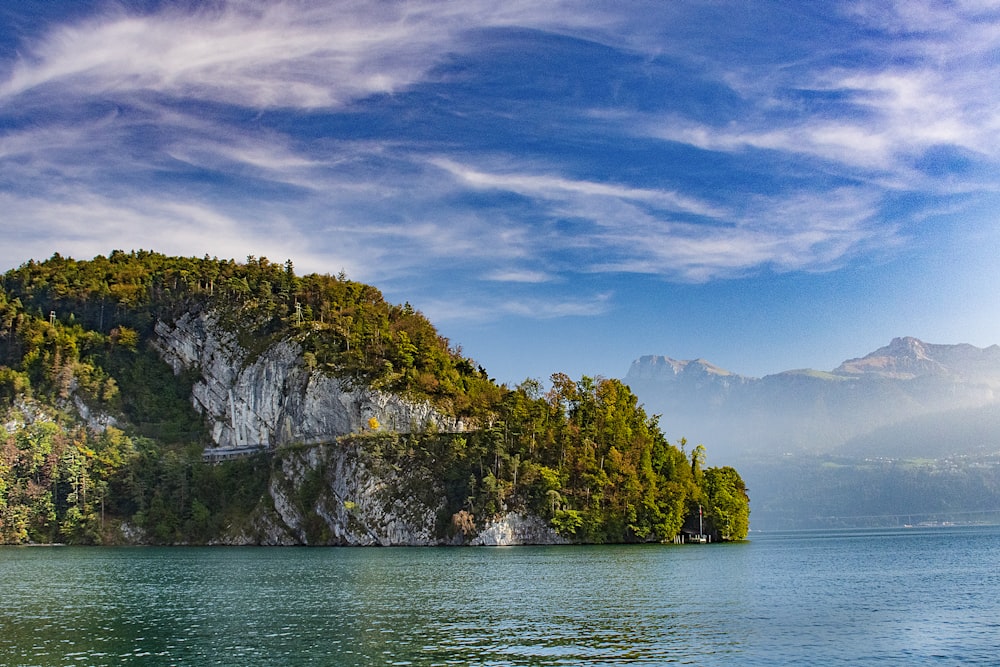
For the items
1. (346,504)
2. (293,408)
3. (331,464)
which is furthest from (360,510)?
(293,408)

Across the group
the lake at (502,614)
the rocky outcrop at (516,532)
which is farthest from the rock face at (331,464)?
the lake at (502,614)

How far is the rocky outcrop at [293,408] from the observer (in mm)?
177250

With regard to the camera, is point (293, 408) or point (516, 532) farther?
point (293, 408)

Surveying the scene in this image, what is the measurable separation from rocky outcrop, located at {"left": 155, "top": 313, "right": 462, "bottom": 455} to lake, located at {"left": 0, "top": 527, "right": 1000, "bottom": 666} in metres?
75.7

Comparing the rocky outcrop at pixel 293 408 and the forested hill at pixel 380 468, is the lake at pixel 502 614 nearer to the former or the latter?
the forested hill at pixel 380 468

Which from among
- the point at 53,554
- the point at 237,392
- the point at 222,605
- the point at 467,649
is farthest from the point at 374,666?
the point at 237,392

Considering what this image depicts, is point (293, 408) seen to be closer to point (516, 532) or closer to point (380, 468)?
point (380, 468)

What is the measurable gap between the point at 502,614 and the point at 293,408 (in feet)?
451

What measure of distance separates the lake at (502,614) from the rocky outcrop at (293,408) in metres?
75.7

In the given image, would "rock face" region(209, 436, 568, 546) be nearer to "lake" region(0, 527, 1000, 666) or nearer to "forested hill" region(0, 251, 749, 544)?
"forested hill" region(0, 251, 749, 544)

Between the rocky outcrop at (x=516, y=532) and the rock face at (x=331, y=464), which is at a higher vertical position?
the rock face at (x=331, y=464)

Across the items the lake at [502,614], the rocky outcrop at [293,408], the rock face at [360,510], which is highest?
the rocky outcrop at [293,408]

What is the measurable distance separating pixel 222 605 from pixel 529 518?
3932 inches

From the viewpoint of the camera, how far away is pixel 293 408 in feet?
612
